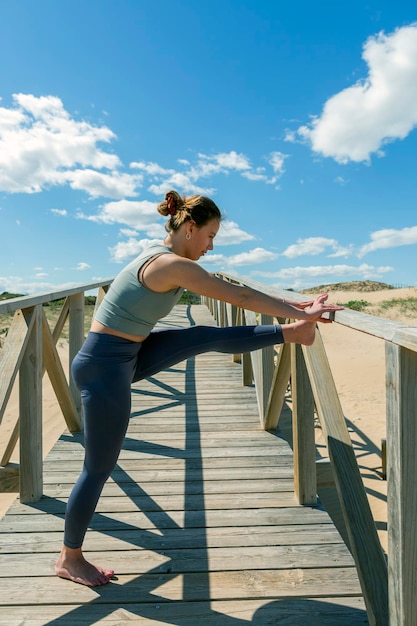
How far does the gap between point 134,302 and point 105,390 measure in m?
0.35

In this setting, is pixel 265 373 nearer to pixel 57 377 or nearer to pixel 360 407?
pixel 57 377

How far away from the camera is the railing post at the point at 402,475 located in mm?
1248

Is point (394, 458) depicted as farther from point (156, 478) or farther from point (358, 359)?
point (358, 359)

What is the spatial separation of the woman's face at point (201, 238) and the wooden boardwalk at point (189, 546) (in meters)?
1.31

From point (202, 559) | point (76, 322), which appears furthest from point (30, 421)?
point (76, 322)

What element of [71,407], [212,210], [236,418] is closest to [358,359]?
[236,418]

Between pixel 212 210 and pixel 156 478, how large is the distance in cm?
179

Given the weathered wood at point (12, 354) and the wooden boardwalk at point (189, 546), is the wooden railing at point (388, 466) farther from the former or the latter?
the weathered wood at point (12, 354)

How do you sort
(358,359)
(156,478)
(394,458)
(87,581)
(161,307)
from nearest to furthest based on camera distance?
(394,458)
(161,307)
(87,581)
(156,478)
(358,359)

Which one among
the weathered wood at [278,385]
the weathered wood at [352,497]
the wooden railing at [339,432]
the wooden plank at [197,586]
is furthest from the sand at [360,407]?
the weathered wood at [352,497]

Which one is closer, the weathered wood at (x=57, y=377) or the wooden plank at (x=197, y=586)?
the wooden plank at (x=197, y=586)

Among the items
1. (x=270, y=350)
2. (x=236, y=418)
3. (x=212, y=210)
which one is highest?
(x=212, y=210)

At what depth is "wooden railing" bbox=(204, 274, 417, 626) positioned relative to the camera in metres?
1.25

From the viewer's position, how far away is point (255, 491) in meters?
2.67
